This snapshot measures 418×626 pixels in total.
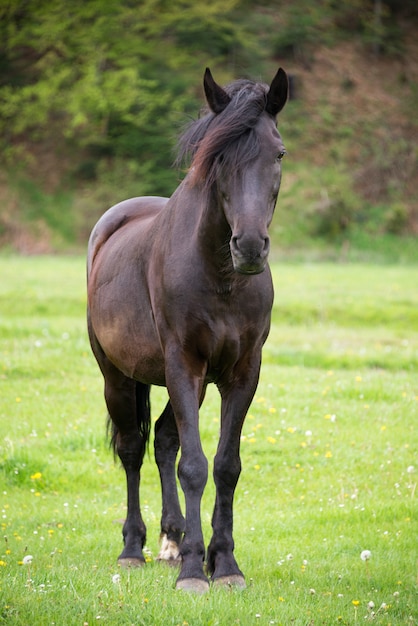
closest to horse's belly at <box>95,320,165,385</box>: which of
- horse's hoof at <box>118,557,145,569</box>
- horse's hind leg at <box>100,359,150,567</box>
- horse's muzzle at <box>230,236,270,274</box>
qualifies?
horse's hind leg at <box>100,359,150,567</box>

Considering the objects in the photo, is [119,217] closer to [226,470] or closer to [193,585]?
[226,470]

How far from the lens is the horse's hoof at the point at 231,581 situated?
→ 15.5 ft

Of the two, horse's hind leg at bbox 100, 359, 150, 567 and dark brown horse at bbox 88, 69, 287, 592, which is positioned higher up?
dark brown horse at bbox 88, 69, 287, 592

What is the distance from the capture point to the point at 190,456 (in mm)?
4762

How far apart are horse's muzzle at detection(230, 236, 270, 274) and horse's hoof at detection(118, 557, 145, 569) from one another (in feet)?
8.21

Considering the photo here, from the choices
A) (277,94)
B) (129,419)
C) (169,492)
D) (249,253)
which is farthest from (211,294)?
(129,419)

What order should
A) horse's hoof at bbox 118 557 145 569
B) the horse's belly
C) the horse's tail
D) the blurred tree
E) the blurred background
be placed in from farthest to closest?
the blurred tree
the blurred background
the horse's tail
horse's hoof at bbox 118 557 145 569
the horse's belly

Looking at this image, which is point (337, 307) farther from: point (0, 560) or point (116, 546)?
point (0, 560)

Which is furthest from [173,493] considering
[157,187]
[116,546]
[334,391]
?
[157,187]

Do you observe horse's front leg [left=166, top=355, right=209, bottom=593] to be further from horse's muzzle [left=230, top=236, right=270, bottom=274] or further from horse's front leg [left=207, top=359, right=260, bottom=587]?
horse's muzzle [left=230, top=236, right=270, bottom=274]

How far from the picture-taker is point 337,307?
59.4 feet

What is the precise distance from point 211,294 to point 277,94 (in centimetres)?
121

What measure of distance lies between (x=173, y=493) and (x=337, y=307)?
12741 mm

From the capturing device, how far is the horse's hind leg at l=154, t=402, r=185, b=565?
5711mm
